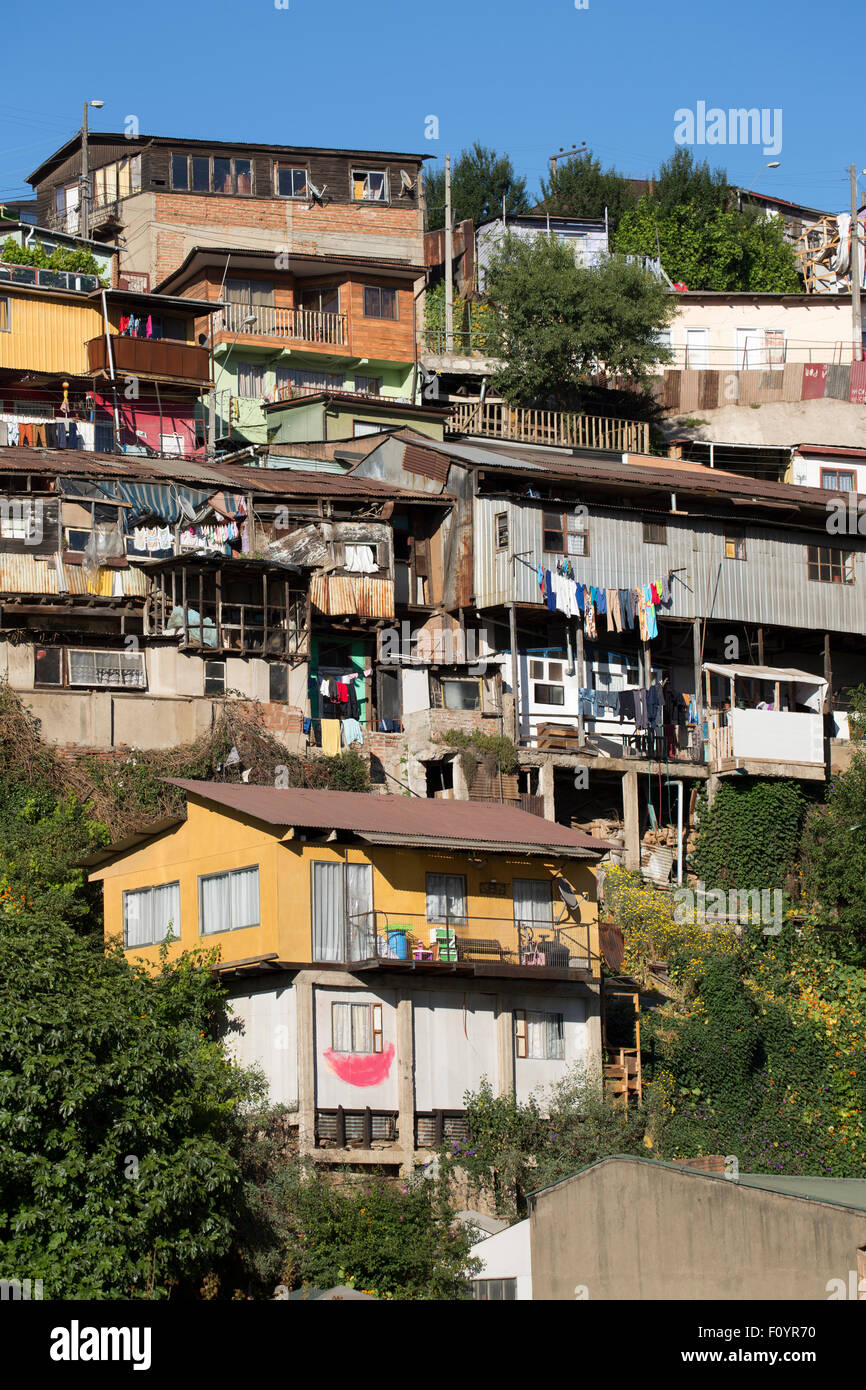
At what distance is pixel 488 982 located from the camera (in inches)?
1415

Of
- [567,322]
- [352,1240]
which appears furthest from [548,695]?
[352,1240]

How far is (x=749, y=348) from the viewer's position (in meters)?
72.2

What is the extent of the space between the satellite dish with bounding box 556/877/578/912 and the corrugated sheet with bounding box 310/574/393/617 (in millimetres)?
12864

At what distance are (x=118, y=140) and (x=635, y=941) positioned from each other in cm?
3900

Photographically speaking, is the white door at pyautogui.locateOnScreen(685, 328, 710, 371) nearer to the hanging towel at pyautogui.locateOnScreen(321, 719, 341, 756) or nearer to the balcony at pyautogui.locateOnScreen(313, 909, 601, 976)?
the hanging towel at pyautogui.locateOnScreen(321, 719, 341, 756)

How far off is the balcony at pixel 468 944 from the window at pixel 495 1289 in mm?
6503

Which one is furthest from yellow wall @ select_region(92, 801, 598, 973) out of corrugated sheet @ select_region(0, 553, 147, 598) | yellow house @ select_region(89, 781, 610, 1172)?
corrugated sheet @ select_region(0, 553, 147, 598)

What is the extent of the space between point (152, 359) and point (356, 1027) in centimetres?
2765

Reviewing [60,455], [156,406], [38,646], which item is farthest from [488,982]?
[156,406]

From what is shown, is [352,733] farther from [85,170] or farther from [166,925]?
[85,170]

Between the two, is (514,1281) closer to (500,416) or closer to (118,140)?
(500,416)

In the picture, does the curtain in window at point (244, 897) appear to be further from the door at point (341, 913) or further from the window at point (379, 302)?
the window at point (379, 302)

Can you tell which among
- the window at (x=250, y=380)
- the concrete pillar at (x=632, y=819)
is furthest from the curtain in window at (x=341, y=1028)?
the window at (x=250, y=380)

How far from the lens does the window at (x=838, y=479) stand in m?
64.4
